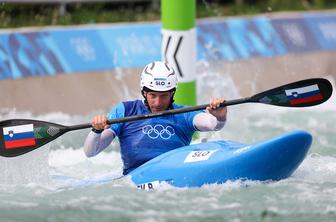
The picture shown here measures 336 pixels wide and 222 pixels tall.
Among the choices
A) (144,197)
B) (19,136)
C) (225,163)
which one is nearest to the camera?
(144,197)

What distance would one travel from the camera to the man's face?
24.0ft

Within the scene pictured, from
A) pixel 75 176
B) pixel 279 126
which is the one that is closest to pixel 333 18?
pixel 279 126

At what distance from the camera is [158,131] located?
7379mm

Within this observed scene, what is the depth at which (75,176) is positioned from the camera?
834cm

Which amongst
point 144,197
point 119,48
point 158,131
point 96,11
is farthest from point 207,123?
point 96,11

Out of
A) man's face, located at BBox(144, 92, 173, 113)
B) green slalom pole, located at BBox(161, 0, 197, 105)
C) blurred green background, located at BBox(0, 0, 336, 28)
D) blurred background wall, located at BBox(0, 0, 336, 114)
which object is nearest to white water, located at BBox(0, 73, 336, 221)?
man's face, located at BBox(144, 92, 173, 113)

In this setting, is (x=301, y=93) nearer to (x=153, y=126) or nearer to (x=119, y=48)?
(x=153, y=126)

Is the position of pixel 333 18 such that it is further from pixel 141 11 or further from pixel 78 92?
pixel 78 92

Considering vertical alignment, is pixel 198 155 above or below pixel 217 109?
below

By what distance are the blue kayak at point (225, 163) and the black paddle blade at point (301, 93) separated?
59 cm

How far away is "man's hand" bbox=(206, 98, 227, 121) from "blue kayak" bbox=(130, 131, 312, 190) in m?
0.22

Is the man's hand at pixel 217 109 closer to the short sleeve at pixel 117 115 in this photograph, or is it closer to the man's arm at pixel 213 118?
the man's arm at pixel 213 118

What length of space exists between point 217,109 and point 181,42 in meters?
2.01

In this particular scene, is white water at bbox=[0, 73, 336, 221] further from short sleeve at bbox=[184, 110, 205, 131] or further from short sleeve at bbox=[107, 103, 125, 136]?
short sleeve at bbox=[184, 110, 205, 131]
